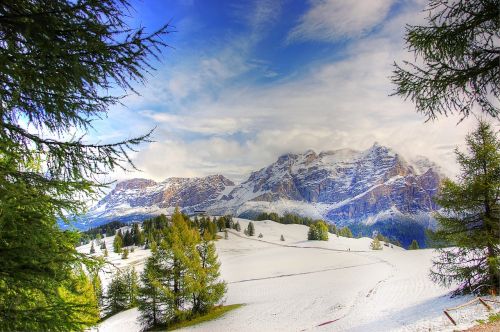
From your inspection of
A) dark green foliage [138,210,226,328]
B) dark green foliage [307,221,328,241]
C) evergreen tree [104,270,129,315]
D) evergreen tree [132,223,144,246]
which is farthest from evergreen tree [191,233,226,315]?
evergreen tree [132,223,144,246]

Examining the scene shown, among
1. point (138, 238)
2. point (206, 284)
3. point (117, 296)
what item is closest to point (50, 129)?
point (206, 284)

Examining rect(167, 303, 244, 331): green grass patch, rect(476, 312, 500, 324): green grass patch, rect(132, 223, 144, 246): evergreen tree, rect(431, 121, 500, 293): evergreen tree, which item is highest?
rect(431, 121, 500, 293): evergreen tree

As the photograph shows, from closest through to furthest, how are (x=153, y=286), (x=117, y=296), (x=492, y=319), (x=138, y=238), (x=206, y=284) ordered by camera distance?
(x=492, y=319)
(x=153, y=286)
(x=206, y=284)
(x=117, y=296)
(x=138, y=238)

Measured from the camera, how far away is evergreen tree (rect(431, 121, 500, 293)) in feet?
55.7

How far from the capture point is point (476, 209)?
18.3m

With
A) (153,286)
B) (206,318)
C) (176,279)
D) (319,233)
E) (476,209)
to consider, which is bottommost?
(319,233)

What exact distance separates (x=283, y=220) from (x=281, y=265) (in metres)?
99.6

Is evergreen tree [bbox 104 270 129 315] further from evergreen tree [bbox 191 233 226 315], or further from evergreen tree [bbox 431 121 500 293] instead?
evergreen tree [bbox 431 121 500 293]

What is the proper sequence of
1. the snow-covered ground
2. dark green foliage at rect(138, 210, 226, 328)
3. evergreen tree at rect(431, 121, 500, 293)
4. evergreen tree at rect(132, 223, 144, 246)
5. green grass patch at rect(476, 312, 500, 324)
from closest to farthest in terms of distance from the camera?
1. green grass patch at rect(476, 312, 500, 324)
2. evergreen tree at rect(431, 121, 500, 293)
3. the snow-covered ground
4. dark green foliage at rect(138, 210, 226, 328)
5. evergreen tree at rect(132, 223, 144, 246)

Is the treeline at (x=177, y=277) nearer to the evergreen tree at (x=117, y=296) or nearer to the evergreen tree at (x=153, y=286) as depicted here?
the evergreen tree at (x=153, y=286)

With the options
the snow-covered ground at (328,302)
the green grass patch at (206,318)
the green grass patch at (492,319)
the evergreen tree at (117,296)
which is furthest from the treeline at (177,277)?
the green grass patch at (492,319)

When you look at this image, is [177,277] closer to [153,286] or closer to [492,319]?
[153,286]

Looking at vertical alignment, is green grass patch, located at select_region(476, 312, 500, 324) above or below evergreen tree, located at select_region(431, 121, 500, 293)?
below

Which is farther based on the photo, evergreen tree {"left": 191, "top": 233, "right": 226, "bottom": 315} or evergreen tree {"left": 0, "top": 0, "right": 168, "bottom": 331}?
evergreen tree {"left": 191, "top": 233, "right": 226, "bottom": 315}
